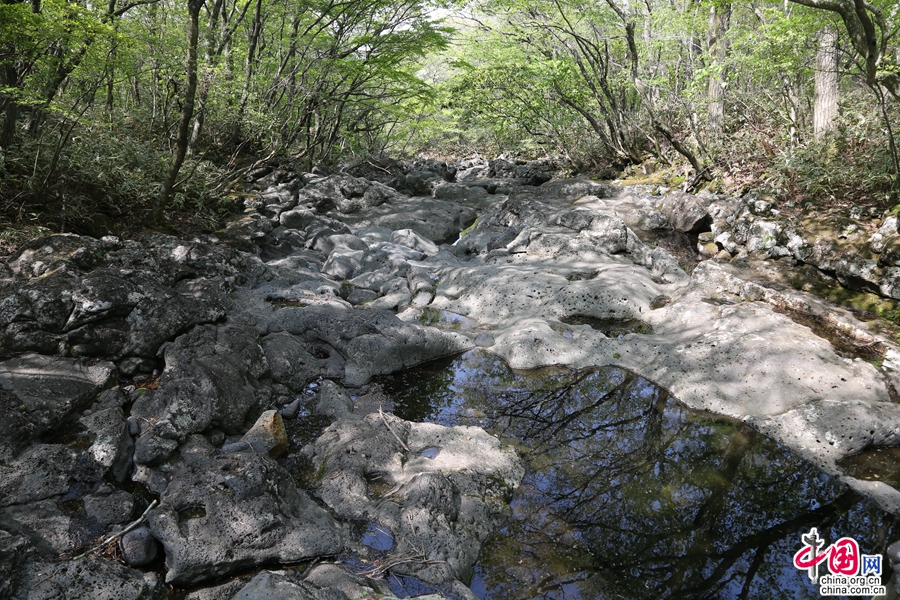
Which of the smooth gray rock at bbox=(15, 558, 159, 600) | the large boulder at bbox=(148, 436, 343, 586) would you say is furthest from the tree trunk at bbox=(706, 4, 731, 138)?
the smooth gray rock at bbox=(15, 558, 159, 600)

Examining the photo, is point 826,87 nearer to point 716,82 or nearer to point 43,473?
point 716,82

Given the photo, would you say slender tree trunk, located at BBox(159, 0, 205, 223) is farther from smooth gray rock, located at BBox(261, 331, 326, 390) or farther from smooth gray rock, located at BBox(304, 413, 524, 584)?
smooth gray rock, located at BBox(304, 413, 524, 584)

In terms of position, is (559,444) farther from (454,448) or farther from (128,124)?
(128,124)

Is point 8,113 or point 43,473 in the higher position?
point 8,113

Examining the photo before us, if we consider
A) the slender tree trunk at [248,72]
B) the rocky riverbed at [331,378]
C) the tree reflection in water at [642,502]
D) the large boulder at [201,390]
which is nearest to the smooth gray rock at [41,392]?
the rocky riverbed at [331,378]

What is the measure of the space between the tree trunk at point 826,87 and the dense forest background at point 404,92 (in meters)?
0.04

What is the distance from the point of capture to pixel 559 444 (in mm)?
5188

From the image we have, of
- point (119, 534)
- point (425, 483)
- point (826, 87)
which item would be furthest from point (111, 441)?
point (826, 87)

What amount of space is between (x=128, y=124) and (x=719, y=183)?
41.5ft

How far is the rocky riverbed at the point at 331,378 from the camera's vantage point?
12.0 feet

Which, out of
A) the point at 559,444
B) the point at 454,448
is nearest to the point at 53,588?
the point at 454,448

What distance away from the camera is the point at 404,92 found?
1460 cm

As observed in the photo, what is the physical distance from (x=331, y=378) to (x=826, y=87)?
1048 centimetres

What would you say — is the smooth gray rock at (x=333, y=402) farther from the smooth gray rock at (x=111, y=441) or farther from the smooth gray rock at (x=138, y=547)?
the smooth gray rock at (x=138, y=547)
